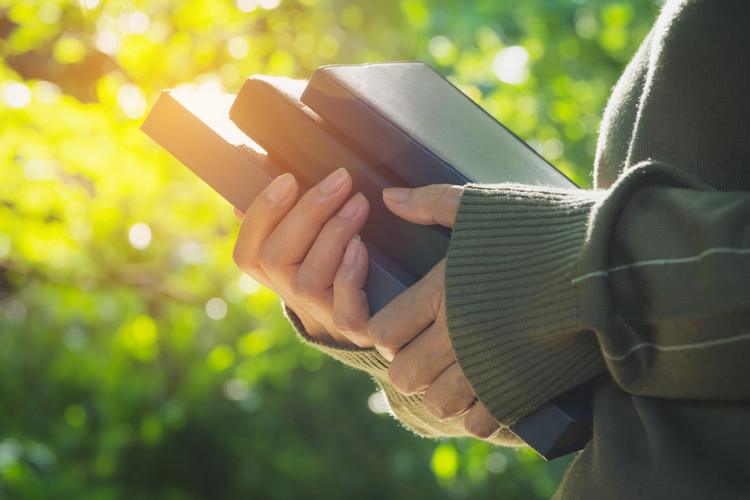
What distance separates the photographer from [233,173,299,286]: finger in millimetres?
901

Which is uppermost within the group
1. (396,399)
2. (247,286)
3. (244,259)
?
(244,259)

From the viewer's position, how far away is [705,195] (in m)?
0.64

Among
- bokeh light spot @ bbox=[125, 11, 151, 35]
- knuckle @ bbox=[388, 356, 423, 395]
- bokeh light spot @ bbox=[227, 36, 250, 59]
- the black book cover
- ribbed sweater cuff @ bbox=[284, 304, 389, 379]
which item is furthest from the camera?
bokeh light spot @ bbox=[227, 36, 250, 59]

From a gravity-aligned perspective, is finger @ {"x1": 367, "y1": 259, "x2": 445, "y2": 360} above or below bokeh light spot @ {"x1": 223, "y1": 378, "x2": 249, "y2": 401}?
above

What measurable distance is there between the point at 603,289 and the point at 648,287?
4cm

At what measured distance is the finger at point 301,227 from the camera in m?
0.87

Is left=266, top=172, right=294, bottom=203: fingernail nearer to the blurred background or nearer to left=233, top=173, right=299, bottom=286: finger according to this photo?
left=233, top=173, right=299, bottom=286: finger

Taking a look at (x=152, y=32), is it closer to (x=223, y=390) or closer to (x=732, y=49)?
(x=223, y=390)

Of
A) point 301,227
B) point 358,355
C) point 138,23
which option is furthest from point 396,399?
point 138,23

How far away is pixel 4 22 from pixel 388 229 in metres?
2.93

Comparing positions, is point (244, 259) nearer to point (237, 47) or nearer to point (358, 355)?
point (358, 355)

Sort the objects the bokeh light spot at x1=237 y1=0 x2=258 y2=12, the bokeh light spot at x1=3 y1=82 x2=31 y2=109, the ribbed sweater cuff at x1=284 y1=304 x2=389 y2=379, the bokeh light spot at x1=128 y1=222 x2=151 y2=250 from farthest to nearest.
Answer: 1. the bokeh light spot at x1=237 y1=0 x2=258 y2=12
2. the bokeh light spot at x1=128 y1=222 x2=151 y2=250
3. the bokeh light spot at x1=3 y1=82 x2=31 y2=109
4. the ribbed sweater cuff at x1=284 y1=304 x2=389 y2=379

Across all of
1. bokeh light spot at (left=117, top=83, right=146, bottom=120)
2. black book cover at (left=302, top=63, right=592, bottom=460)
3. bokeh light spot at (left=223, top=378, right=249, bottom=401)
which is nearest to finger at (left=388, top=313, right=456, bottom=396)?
black book cover at (left=302, top=63, right=592, bottom=460)

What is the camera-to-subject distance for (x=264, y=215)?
3.06 feet
